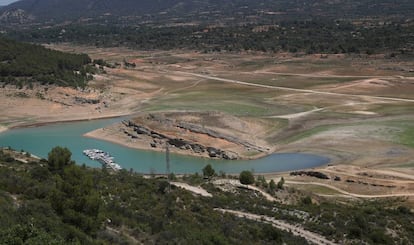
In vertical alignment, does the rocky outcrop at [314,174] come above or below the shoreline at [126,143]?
above

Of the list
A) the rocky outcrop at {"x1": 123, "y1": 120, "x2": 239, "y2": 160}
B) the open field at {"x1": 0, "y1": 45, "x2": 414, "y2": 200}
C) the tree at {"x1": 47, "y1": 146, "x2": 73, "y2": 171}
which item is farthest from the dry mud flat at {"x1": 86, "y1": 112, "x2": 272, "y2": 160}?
the tree at {"x1": 47, "y1": 146, "x2": 73, "y2": 171}

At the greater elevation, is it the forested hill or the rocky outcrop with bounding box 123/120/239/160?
the forested hill

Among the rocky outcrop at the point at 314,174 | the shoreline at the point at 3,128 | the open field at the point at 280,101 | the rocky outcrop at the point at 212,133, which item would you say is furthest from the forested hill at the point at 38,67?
the rocky outcrop at the point at 314,174

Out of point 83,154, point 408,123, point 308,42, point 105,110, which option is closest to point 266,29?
point 308,42

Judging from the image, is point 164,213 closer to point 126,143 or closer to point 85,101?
point 126,143

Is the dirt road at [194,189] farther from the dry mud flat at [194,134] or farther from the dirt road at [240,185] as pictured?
the dry mud flat at [194,134]

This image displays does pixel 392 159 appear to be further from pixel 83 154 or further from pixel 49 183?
pixel 49 183

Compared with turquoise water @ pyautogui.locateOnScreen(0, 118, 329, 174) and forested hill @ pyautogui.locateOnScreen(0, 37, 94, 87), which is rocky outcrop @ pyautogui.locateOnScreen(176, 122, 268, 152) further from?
forested hill @ pyautogui.locateOnScreen(0, 37, 94, 87)
